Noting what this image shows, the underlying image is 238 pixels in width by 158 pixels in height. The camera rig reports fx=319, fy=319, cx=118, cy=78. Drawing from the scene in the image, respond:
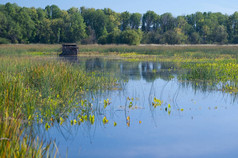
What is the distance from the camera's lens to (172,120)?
7.74m

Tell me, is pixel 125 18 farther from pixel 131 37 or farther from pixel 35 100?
pixel 35 100

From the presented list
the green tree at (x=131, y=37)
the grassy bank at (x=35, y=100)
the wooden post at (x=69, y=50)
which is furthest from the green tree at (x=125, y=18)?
the grassy bank at (x=35, y=100)

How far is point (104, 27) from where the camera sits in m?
75.2

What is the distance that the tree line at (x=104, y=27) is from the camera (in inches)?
2509

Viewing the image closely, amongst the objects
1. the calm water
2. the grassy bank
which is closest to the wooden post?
the grassy bank

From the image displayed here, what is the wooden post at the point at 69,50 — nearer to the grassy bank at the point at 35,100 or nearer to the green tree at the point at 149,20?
the grassy bank at the point at 35,100

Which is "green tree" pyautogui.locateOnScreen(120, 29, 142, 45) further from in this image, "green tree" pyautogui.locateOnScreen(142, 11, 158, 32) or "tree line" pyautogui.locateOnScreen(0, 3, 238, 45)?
"green tree" pyautogui.locateOnScreen(142, 11, 158, 32)

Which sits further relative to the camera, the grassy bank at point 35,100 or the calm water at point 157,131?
the calm water at point 157,131

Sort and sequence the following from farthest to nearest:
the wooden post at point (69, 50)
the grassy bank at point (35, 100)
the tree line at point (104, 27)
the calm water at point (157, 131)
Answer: the tree line at point (104, 27)
the wooden post at point (69, 50)
the calm water at point (157, 131)
the grassy bank at point (35, 100)

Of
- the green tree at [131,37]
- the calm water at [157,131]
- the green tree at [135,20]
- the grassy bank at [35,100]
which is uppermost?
the green tree at [135,20]

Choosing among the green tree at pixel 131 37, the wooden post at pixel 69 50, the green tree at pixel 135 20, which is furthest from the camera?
the green tree at pixel 135 20

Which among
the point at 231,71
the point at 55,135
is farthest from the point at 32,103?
the point at 231,71

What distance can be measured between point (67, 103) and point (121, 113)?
150 cm

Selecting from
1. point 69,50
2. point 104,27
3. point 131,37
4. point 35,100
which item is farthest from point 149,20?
point 35,100
